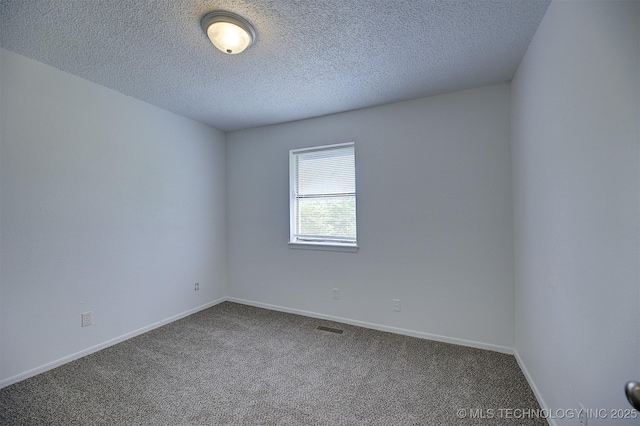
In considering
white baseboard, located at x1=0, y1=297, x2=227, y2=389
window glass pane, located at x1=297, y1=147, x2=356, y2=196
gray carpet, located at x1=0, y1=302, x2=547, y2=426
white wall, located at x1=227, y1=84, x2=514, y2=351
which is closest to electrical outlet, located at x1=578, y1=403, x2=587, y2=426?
gray carpet, located at x1=0, y1=302, x2=547, y2=426

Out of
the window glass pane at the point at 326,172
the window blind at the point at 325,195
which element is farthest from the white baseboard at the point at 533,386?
the window glass pane at the point at 326,172

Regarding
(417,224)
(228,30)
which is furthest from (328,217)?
(228,30)

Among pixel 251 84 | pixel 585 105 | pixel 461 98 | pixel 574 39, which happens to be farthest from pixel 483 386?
pixel 251 84

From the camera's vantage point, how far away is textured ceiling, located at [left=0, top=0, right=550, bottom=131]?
1.61 m

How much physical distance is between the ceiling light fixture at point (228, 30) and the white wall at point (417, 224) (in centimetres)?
165

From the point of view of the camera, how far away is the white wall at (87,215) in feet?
6.88

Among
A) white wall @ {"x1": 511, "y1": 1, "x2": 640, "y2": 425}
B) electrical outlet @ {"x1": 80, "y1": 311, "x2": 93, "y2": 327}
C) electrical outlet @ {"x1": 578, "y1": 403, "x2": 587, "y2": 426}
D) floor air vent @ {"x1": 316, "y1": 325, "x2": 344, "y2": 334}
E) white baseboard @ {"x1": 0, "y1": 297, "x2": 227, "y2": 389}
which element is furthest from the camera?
floor air vent @ {"x1": 316, "y1": 325, "x2": 344, "y2": 334}

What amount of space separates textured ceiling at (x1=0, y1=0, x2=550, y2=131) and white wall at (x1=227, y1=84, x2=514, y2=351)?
1.13 feet

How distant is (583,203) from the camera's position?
127cm

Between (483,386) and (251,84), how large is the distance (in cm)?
319

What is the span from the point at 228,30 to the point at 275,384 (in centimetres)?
251

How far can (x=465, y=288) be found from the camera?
2.64 m

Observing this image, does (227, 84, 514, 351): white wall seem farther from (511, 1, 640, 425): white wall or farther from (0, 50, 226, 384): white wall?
(0, 50, 226, 384): white wall

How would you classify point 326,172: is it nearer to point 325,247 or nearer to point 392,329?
point 325,247
